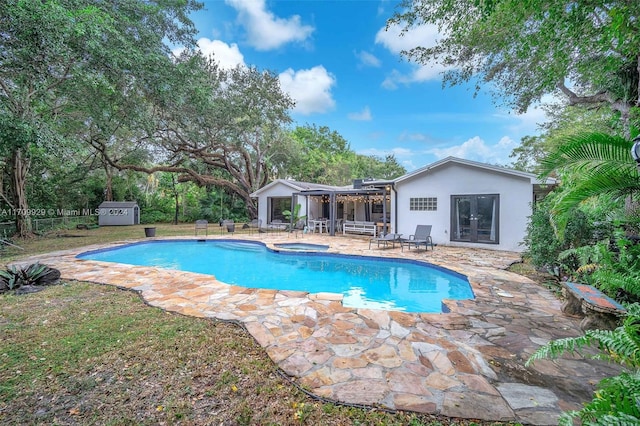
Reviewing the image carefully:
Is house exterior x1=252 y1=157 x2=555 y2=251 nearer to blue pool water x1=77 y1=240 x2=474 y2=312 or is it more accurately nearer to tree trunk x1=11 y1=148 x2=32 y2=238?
blue pool water x1=77 y1=240 x2=474 y2=312

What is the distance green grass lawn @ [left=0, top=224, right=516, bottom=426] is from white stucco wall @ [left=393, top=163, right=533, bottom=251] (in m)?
9.18

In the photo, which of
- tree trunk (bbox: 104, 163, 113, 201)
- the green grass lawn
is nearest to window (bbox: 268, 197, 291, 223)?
tree trunk (bbox: 104, 163, 113, 201)

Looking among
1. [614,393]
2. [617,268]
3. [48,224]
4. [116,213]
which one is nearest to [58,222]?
[48,224]

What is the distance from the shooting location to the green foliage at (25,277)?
5129mm

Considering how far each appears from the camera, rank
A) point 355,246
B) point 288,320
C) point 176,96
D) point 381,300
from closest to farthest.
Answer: point 288,320 < point 381,300 < point 176,96 < point 355,246

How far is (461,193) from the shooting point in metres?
10.5

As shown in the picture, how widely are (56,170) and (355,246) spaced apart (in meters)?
20.4

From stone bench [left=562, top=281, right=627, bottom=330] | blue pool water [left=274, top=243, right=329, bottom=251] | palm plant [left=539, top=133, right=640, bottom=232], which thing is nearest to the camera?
palm plant [left=539, top=133, right=640, bottom=232]

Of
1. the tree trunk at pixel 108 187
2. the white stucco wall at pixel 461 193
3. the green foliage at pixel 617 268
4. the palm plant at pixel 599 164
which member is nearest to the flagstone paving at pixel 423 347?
the green foliage at pixel 617 268

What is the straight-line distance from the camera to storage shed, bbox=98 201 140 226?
19.4 meters

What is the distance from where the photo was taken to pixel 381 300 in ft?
19.6

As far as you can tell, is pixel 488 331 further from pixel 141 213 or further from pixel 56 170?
pixel 141 213

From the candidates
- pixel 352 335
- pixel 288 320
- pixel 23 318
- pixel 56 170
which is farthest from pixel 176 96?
pixel 56 170

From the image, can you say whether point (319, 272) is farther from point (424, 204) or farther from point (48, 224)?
point (48, 224)
